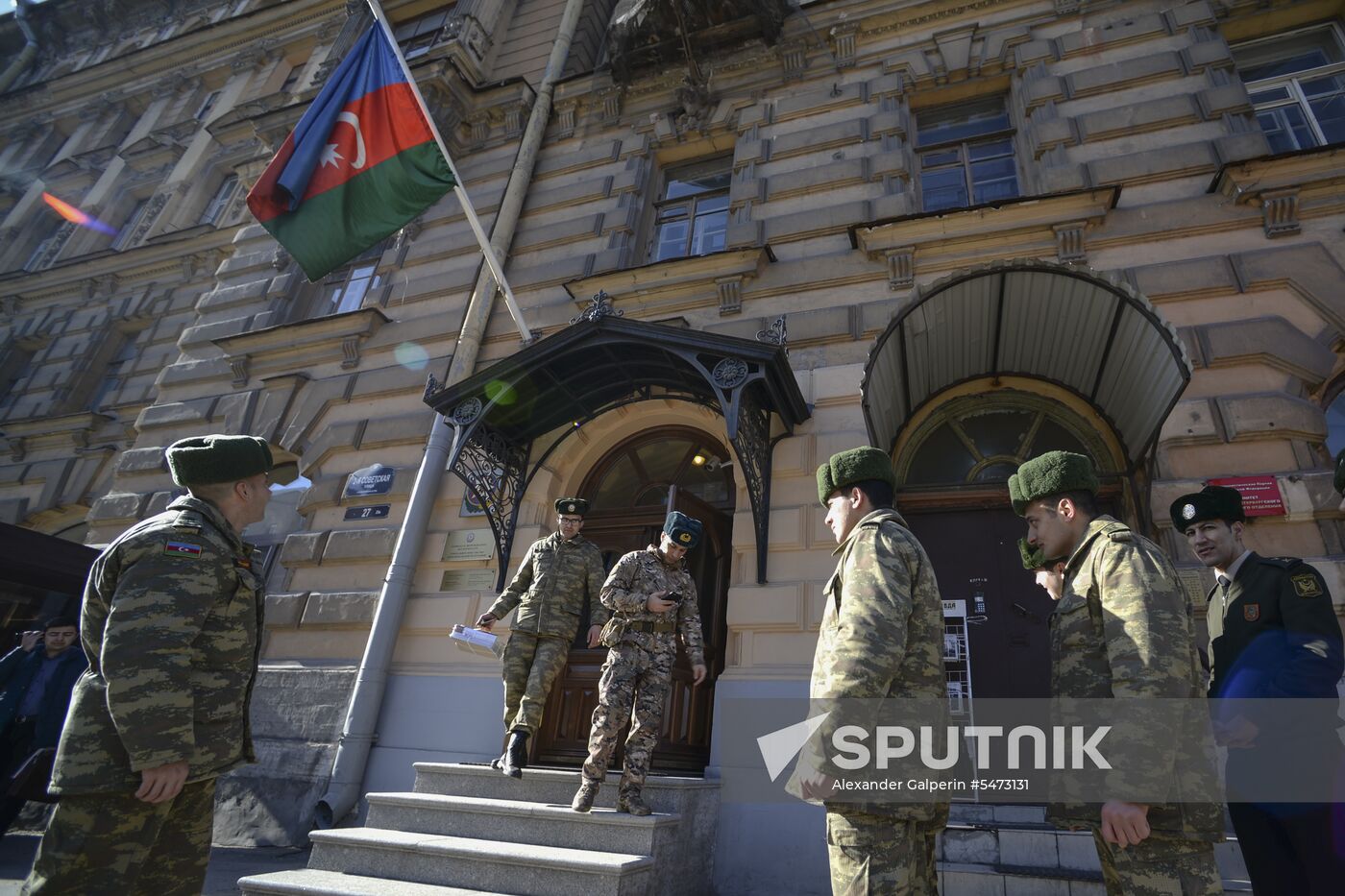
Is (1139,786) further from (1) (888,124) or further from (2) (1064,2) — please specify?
(2) (1064,2)

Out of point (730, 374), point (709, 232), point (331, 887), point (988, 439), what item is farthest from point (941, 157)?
point (331, 887)

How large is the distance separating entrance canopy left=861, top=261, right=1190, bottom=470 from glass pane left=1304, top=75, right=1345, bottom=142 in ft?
11.9

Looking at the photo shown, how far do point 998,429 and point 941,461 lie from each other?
0.66m

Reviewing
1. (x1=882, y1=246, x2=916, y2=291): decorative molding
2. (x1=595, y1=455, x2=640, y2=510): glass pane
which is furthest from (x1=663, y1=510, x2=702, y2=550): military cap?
(x1=882, y1=246, x2=916, y2=291): decorative molding

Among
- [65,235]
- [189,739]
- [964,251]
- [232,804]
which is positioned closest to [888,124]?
[964,251]

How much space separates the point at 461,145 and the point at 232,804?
9254mm

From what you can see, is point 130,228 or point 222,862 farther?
point 130,228

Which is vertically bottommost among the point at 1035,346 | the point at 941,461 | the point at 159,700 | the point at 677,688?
the point at 159,700

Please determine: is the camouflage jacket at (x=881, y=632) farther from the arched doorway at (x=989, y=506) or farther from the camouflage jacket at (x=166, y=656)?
the arched doorway at (x=989, y=506)

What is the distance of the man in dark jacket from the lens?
5975 mm

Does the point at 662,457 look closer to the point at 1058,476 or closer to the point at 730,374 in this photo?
the point at 730,374

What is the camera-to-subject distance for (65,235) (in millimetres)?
16219

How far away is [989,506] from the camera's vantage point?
6469 mm

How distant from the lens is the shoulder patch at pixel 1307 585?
3111mm
